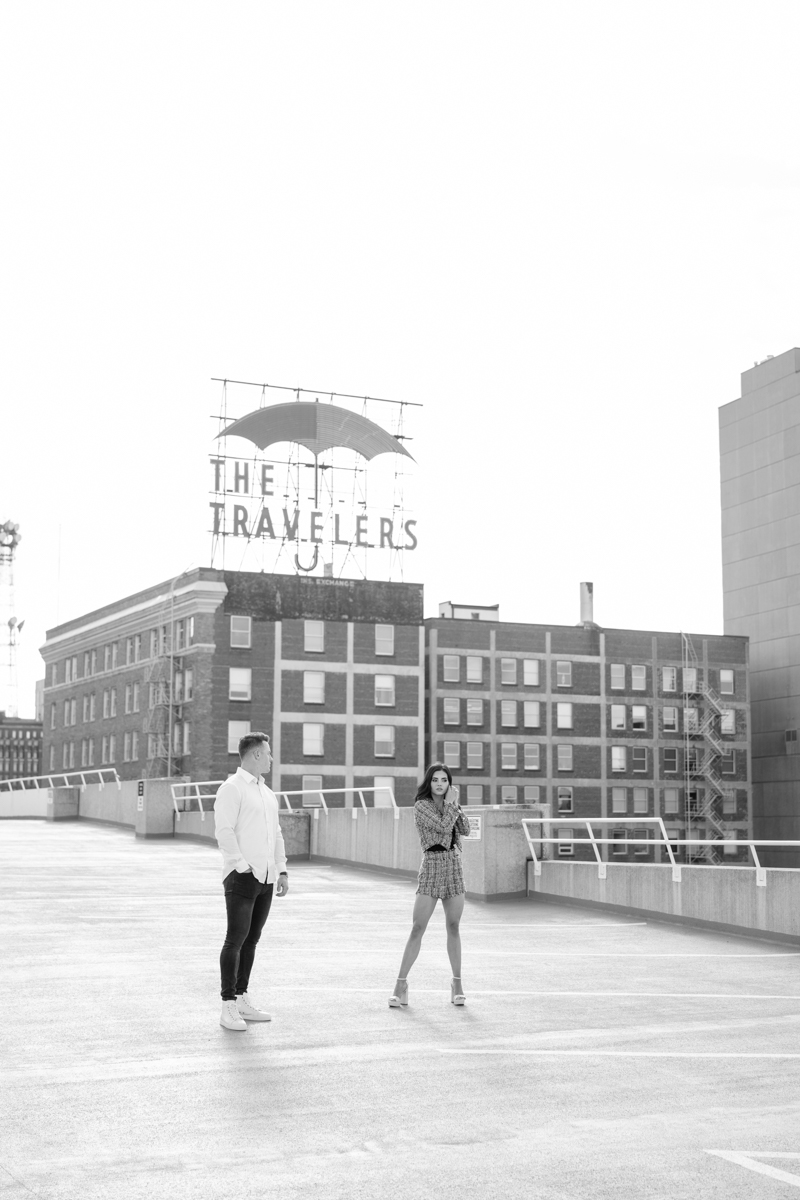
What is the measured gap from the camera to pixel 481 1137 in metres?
7.08

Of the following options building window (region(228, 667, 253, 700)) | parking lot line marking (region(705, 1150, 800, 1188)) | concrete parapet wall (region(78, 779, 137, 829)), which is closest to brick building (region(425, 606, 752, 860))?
building window (region(228, 667, 253, 700))

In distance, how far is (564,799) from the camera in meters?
90.5

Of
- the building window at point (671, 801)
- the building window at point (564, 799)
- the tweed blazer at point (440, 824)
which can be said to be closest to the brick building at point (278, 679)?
the building window at point (564, 799)

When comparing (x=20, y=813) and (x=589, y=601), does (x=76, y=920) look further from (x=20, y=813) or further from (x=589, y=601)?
(x=589, y=601)

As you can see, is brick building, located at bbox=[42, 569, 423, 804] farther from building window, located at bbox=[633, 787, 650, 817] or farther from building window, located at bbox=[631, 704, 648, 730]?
building window, located at bbox=[633, 787, 650, 817]

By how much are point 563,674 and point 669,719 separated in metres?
7.99

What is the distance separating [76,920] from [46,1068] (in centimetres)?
820

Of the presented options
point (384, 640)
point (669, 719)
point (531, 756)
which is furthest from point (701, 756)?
point (384, 640)

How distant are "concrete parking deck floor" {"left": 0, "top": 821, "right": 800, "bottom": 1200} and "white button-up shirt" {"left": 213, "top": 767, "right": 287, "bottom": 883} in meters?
1.07

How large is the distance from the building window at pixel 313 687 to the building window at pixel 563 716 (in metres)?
16.5

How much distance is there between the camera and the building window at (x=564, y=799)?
9012 cm

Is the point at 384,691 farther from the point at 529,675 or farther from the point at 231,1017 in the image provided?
the point at 231,1017

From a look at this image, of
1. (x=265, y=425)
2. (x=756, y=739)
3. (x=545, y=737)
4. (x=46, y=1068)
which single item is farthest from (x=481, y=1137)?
(x=756, y=739)

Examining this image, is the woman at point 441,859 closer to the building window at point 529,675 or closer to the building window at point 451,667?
the building window at point 451,667
